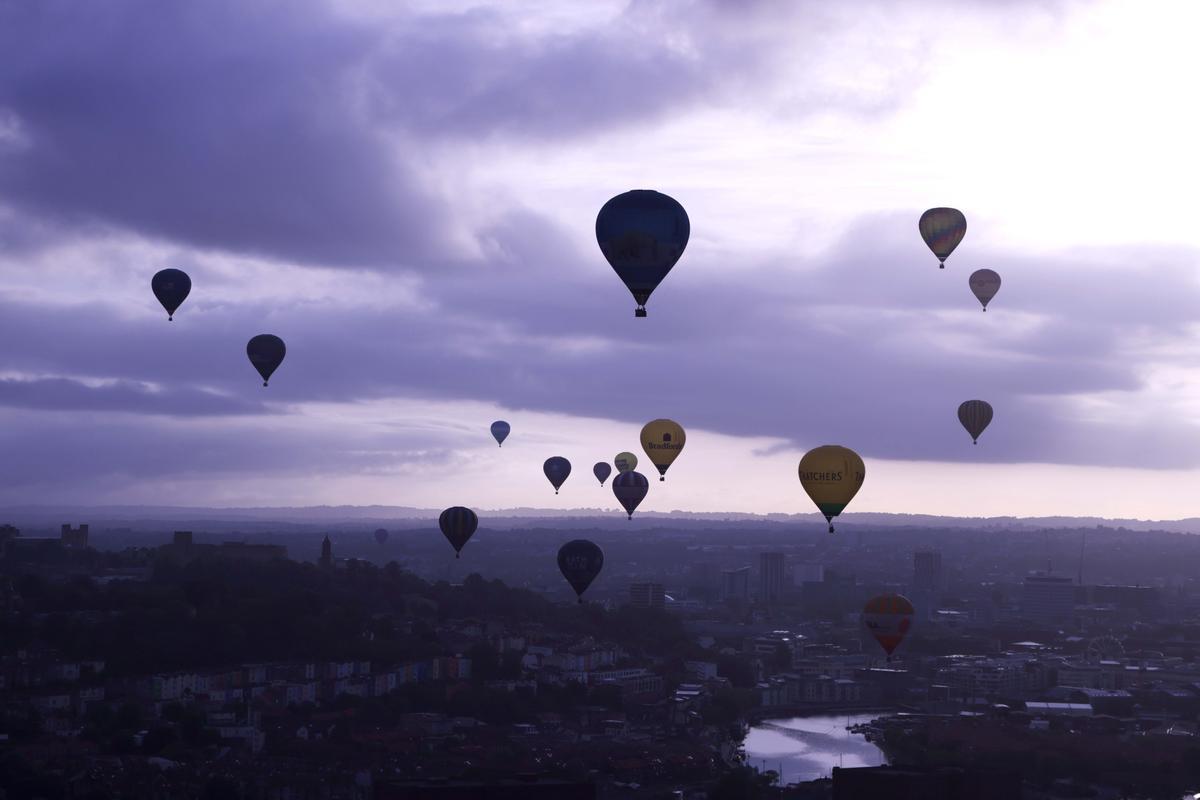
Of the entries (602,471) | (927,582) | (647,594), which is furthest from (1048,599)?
(602,471)

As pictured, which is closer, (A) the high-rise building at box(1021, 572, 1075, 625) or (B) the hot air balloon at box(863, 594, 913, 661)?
(B) the hot air balloon at box(863, 594, 913, 661)

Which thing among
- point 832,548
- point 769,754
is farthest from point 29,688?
point 832,548

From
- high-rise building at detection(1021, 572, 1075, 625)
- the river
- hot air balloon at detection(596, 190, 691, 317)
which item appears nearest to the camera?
hot air balloon at detection(596, 190, 691, 317)

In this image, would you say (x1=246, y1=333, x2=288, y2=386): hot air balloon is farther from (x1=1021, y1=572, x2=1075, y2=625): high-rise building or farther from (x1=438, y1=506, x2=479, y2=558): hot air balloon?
(x1=1021, y1=572, x2=1075, y2=625): high-rise building

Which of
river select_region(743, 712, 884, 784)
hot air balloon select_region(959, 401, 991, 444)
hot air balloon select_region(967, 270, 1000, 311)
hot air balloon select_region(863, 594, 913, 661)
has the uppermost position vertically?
hot air balloon select_region(967, 270, 1000, 311)

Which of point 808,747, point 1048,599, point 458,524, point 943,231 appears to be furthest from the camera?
point 1048,599

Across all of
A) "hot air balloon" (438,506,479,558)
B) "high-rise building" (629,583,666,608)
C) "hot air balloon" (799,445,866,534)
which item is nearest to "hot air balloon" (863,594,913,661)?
"hot air balloon" (799,445,866,534)

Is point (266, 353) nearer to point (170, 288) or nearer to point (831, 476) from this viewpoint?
point (170, 288)

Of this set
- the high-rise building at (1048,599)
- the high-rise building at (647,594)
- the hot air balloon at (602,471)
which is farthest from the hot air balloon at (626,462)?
the high-rise building at (1048,599)
